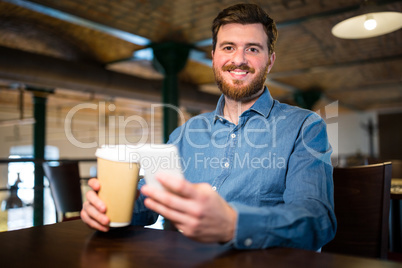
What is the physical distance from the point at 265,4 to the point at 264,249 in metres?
3.53

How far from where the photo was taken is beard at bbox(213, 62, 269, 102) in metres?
1.24

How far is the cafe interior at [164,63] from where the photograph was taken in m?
2.35

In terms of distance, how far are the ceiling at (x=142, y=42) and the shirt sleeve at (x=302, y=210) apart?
2.13 meters

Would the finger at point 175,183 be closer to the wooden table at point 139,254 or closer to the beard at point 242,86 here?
the wooden table at point 139,254

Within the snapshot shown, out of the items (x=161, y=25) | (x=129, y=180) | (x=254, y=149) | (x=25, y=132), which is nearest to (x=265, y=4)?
(x=161, y=25)

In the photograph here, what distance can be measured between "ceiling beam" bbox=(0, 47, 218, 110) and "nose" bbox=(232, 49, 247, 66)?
3.91 m

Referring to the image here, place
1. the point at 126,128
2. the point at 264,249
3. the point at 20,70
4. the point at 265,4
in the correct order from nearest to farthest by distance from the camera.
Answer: the point at 264,249 < the point at 265,4 < the point at 20,70 < the point at 126,128

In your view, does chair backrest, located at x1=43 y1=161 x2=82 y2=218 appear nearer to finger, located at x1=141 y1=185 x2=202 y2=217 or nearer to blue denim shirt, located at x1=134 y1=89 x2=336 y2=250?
blue denim shirt, located at x1=134 y1=89 x2=336 y2=250

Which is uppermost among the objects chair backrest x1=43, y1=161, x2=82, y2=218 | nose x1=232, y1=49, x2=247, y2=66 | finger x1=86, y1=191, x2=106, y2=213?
nose x1=232, y1=49, x2=247, y2=66

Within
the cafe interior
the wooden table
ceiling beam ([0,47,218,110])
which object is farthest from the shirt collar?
ceiling beam ([0,47,218,110])

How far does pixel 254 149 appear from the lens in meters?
1.14

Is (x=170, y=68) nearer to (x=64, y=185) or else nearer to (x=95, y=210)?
(x=64, y=185)

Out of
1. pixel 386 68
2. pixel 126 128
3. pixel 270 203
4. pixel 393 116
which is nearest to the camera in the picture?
pixel 270 203

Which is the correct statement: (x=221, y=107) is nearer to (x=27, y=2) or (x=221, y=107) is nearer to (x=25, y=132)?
(x=27, y=2)
